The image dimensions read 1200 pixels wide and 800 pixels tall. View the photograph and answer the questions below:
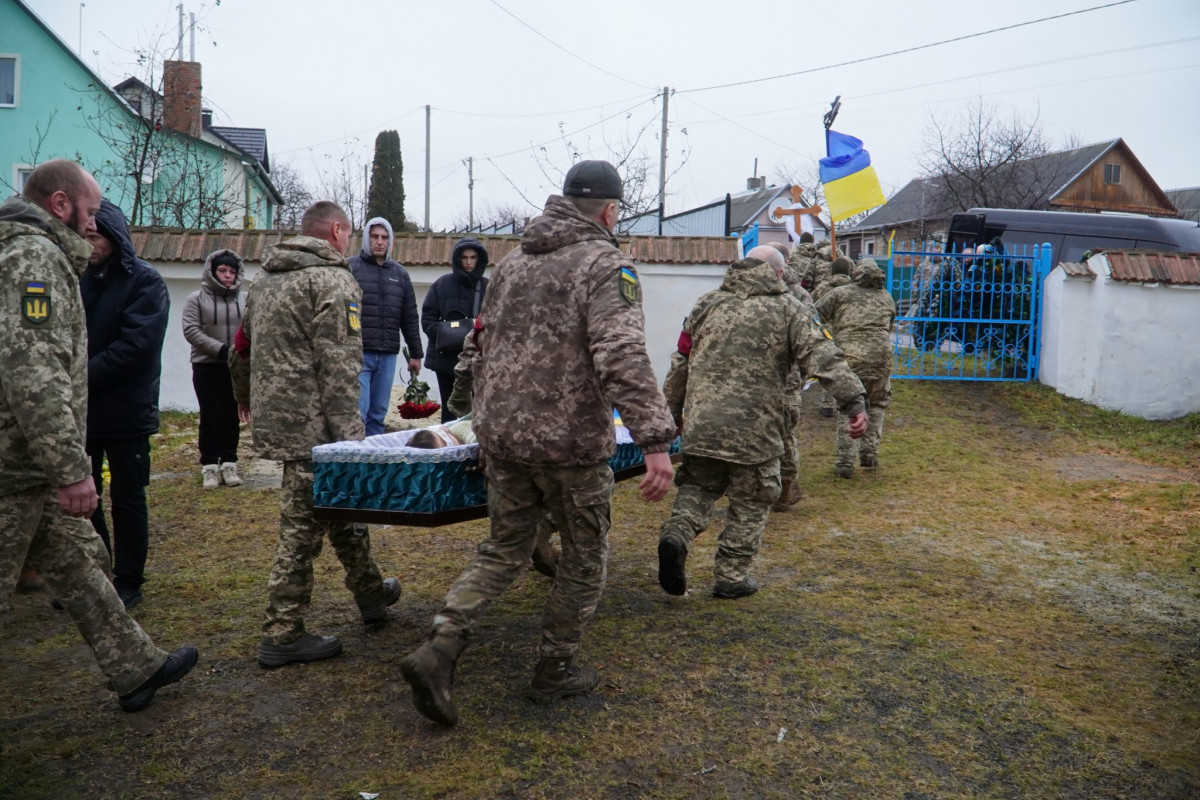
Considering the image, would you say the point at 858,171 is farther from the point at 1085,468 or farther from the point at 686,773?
the point at 686,773

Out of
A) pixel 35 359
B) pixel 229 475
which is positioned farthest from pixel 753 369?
pixel 229 475

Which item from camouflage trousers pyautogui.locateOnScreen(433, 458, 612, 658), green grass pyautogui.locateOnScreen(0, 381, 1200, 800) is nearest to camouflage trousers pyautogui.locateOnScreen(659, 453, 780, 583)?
green grass pyautogui.locateOnScreen(0, 381, 1200, 800)

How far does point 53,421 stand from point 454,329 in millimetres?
4439

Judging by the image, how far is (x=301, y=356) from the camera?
3.77 m

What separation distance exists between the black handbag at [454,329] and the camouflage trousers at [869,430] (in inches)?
132

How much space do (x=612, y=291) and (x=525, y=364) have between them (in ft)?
1.33

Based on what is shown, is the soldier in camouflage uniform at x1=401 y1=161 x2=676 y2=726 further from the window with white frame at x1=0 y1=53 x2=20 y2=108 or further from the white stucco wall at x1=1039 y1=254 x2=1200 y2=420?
the window with white frame at x1=0 y1=53 x2=20 y2=108

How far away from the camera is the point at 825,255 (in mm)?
11711

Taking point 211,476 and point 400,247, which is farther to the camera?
point 400,247

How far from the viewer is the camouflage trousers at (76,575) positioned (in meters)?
2.98

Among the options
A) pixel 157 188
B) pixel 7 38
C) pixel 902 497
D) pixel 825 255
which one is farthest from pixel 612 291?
pixel 7 38

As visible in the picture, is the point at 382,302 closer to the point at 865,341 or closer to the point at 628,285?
the point at 628,285

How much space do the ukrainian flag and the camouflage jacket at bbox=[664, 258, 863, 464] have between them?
16.6 feet

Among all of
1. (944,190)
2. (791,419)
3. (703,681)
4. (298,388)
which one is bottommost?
(703,681)
